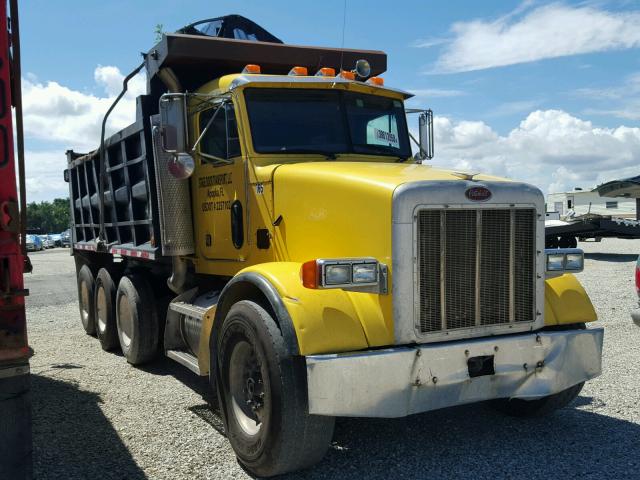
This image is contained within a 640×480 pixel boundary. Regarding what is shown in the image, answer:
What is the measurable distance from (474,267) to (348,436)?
166 centimetres

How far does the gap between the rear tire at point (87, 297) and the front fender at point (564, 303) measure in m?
6.44

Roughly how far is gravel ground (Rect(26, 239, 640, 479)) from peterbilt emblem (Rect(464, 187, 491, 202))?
1.75 meters

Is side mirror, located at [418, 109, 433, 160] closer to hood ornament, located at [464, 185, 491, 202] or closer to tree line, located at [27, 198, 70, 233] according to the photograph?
hood ornament, located at [464, 185, 491, 202]

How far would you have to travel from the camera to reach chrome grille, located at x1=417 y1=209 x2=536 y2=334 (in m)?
3.82

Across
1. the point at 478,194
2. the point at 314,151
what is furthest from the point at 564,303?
the point at 314,151

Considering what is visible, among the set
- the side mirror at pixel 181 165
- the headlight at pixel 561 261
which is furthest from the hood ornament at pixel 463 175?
the side mirror at pixel 181 165

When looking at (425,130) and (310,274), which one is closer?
(310,274)

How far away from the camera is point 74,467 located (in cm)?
Answer: 412

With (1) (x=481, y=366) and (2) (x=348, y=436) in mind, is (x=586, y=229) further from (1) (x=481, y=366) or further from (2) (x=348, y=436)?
(1) (x=481, y=366)

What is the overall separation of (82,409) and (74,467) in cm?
141

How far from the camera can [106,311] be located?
783cm

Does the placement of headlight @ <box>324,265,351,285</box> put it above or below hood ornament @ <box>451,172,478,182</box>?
below

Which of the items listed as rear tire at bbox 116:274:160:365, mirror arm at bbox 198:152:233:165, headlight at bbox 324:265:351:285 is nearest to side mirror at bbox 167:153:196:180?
mirror arm at bbox 198:152:233:165

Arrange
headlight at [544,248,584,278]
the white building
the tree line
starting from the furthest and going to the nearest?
1. the tree line
2. the white building
3. headlight at [544,248,584,278]
